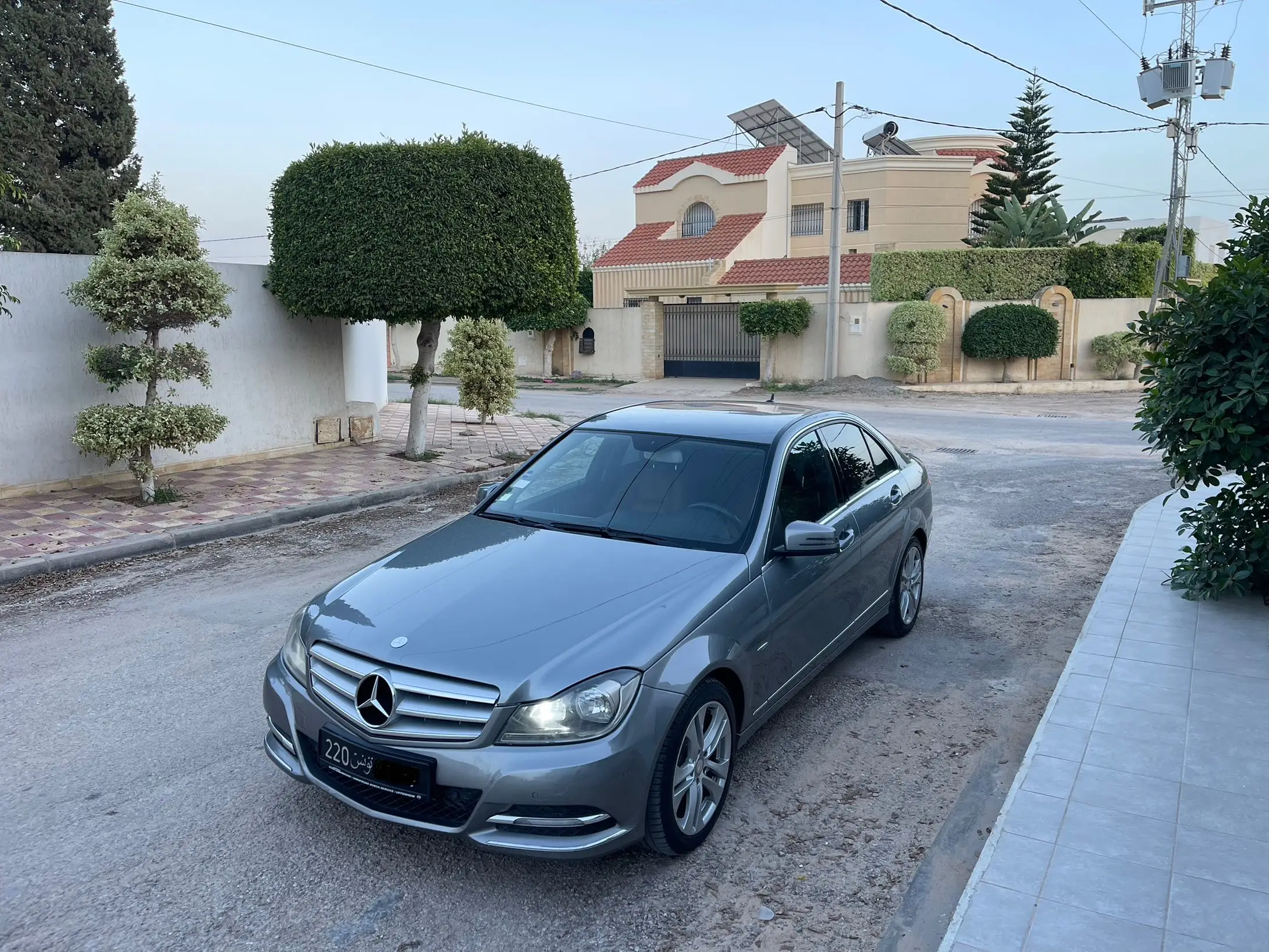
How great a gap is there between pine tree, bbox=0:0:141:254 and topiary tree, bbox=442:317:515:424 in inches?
697

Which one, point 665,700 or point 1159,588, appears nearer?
point 665,700

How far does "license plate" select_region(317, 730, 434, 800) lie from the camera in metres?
3.20

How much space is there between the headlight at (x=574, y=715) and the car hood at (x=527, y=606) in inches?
1.6

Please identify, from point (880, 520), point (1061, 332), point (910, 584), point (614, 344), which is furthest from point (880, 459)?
point (614, 344)

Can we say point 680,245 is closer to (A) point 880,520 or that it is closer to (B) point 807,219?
(B) point 807,219

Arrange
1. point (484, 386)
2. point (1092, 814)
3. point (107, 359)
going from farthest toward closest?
point (484, 386), point (107, 359), point (1092, 814)

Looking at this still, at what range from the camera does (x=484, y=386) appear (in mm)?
16047

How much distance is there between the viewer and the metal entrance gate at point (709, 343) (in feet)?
89.8

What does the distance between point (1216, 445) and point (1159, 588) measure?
57.8 inches

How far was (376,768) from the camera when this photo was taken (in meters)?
3.30

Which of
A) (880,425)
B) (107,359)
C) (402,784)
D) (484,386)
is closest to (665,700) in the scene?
(402,784)

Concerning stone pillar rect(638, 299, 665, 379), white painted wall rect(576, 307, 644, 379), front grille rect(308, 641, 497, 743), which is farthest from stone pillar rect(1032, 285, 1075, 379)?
front grille rect(308, 641, 497, 743)

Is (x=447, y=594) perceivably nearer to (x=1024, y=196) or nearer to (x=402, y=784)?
(x=402, y=784)

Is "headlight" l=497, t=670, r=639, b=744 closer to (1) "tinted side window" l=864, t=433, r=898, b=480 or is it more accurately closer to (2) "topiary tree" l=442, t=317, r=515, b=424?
(1) "tinted side window" l=864, t=433, r=898, b=480
